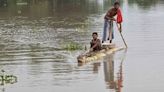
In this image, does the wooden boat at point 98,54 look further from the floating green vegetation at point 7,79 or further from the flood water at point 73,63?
the floating green vegetation at point 7,79

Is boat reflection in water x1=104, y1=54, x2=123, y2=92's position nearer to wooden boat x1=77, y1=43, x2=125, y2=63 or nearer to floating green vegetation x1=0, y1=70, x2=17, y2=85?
wooden boat x1=77, y1=43, x2=125, y2=63

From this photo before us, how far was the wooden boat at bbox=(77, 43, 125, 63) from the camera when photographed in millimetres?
15404

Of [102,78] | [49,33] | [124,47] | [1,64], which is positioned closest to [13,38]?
[49,33]

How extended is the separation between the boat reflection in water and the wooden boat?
402 millimetres

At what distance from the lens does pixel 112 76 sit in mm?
13164

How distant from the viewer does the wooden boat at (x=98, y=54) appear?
1540 cm

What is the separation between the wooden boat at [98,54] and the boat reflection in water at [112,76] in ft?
1.32

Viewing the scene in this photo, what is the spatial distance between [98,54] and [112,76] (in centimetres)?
335

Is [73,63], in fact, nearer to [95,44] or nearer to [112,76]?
[95,44]

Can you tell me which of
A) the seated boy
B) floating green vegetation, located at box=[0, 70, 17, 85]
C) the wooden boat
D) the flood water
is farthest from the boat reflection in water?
floating green vegetation, located at box=[0, 70, 17, 85]

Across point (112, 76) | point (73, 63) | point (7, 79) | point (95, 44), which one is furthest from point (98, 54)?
point (7, 79)

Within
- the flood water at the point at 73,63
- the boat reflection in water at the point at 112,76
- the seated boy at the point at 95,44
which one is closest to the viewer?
the boat reflection in water at the point at 112,76

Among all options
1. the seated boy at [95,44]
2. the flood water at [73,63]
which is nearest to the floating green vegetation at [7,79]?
the flood water at [73,63]

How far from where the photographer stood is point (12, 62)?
52.0 feet
